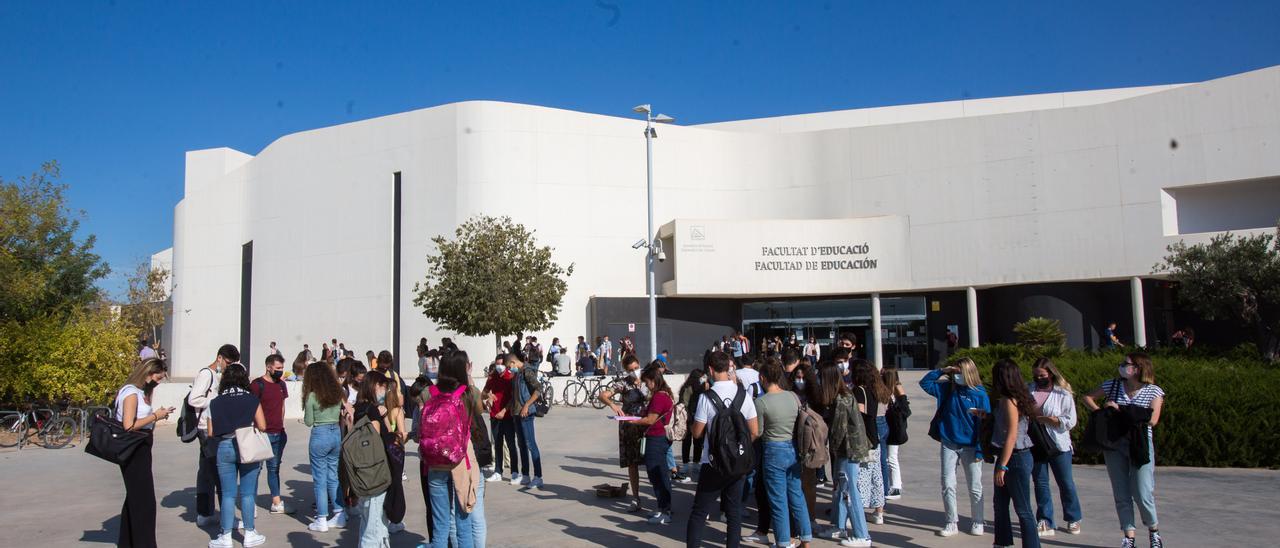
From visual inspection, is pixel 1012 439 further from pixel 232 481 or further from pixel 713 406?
pixel 232 481

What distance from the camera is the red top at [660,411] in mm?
8234

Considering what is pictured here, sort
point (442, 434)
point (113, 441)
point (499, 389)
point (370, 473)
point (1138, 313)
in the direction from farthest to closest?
point (1138, 313) → point (499, 389) → point (113, 441) → point (370, 473) → point (442, 434)

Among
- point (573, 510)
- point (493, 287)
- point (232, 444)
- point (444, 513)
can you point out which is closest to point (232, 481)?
point (232, 444)

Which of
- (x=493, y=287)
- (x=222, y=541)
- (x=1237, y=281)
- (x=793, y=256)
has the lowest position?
(x=222, y=541)

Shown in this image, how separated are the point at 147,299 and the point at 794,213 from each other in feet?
104

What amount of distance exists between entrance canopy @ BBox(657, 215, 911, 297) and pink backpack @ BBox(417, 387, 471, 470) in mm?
25714

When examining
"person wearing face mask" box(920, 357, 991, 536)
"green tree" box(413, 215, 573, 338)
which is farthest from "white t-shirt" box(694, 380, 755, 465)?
"green tree" box(413, 215, 573, 338)

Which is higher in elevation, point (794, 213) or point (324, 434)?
point (794, 213)

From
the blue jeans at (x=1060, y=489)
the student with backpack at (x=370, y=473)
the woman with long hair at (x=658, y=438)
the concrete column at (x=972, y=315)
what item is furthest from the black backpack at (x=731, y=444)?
the concrete column at (x=972, y=315)

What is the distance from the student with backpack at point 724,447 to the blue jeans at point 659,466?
1.62 m

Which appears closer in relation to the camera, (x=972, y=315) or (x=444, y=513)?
(x=444, y=513)

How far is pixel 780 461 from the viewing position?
6453 mm

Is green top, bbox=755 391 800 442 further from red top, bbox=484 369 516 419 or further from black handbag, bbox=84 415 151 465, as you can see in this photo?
black handbag, bbox=84 415 151 465

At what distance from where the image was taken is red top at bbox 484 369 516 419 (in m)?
9.98
